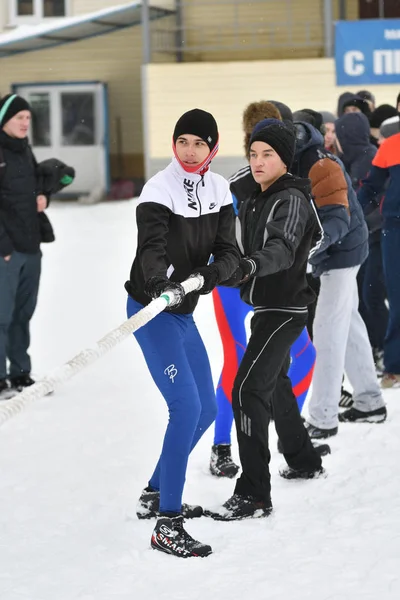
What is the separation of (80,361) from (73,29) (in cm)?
1968

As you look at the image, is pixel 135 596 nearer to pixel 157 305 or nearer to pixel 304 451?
pixel 157 305

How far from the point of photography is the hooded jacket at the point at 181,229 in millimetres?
3916

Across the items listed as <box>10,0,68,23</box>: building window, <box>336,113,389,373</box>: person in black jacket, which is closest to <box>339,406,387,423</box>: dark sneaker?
<box>336,113,389,373</box>: person in black jacket

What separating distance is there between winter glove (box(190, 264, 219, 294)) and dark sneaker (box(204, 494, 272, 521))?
1061mm

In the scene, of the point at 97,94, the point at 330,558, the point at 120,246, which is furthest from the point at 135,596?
the point at 97,94

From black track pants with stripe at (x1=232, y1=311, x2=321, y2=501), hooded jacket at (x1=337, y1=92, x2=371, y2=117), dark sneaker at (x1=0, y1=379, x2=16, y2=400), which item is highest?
hooded jacket at (x1=337, y1=92, x2=371, y2=117)

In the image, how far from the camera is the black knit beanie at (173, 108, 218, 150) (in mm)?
4090

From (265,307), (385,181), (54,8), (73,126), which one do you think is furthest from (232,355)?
(54,8)

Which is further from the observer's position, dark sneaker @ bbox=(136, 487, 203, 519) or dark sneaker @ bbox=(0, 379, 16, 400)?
dark sneaker @ bbox=(0, 379, 16, 400)

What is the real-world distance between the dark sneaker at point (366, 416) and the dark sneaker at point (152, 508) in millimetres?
1813

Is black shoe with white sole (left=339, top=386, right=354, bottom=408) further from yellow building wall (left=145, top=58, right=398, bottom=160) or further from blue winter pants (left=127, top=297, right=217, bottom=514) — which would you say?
yellow building wall (left=145, top=58, right=398, bottom=160)

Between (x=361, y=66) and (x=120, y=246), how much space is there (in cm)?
699

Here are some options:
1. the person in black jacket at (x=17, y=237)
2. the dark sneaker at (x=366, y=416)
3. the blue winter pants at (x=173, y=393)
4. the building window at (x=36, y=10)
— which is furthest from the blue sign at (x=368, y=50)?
the blue winter pants at (x=173, y=393)

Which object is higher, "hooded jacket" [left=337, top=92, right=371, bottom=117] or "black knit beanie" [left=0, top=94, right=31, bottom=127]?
"hooded jacket" [left=337, top=92, right=371, bottom=117]
